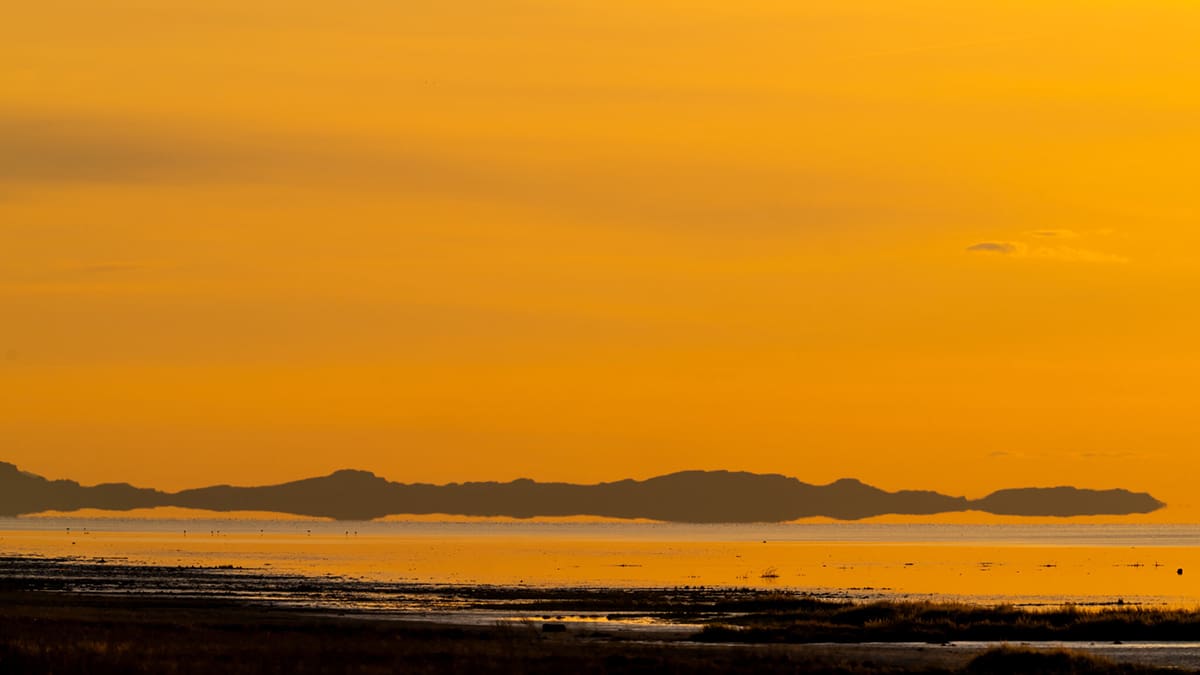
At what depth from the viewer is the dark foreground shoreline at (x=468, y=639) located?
172 feet

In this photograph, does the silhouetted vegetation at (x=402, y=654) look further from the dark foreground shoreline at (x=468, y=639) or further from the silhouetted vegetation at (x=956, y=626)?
the silhouetted vegetation at (x=956, y=626)

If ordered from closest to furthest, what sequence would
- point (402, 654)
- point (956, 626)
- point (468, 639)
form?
point (402, 654)
point (468, 639)
point (956, 626)

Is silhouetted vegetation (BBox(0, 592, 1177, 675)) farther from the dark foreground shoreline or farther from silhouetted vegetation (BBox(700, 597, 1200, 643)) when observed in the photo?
silhouetted vegetation (BBox(700, 597, 1200, 643))

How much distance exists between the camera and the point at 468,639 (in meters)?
66.2

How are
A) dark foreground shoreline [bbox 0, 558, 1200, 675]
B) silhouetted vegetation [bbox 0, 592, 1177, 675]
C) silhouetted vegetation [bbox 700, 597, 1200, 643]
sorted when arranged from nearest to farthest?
silhouetted vegetation [bbox 0, 592, 1177, 675] → dark foreground shoreline [bbox 0, 558, 1200, 675] → silhouetted vegetation [bbox 700, 597, 1200, 643]

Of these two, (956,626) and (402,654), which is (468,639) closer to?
(402,654)

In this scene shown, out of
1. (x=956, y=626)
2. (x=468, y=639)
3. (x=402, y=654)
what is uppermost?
(x=956, y=626)

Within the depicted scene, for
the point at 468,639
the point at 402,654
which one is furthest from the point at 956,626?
the point at 402,654

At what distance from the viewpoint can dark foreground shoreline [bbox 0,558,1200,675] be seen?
172 ft

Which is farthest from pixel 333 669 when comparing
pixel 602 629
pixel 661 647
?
pixel 602 629

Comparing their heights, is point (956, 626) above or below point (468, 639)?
above

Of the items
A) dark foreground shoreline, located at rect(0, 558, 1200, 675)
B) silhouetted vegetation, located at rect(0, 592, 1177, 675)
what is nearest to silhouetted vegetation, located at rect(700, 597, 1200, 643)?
dark foreground shoreline, located at rect(0, 558, 1200, 675)

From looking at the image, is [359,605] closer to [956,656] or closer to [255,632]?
[255,632]

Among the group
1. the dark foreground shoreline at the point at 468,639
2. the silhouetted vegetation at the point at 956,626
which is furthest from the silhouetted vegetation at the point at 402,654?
the silhouetted vegetation at the point at 956,626
